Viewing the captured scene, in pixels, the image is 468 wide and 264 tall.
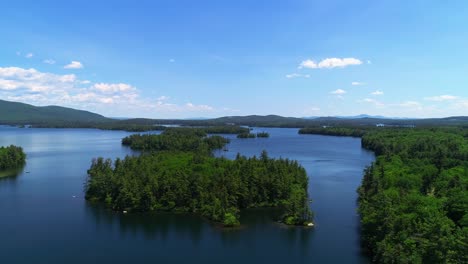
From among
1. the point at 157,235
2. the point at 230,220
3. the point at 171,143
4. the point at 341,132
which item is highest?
the point at 341,132

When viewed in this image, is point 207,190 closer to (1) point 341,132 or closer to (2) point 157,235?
(2) point 157,235

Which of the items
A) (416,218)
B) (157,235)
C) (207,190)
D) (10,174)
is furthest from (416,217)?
(10,174)

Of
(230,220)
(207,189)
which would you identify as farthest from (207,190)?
(230,220)

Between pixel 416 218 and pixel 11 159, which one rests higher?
pixel 11 159

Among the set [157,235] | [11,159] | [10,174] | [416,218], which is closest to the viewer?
[416,218]

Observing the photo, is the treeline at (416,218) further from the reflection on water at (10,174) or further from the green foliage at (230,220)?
the reflection on water at (10,174)

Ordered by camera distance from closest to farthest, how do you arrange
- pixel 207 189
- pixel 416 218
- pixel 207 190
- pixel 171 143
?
pixel 416 218
pixel 207 190
pixel 207 189
pixel 171 143

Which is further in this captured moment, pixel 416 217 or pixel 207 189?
pixel 207 189

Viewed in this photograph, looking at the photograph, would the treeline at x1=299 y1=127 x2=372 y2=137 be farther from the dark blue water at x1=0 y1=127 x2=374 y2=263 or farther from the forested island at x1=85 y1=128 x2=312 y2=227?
the forested island at x1=85 y1=128 x2=312 y2=227
